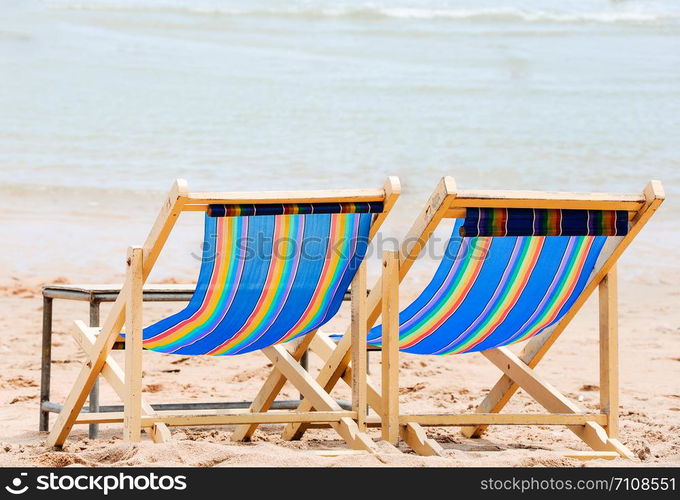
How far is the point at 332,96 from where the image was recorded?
19.5 metres

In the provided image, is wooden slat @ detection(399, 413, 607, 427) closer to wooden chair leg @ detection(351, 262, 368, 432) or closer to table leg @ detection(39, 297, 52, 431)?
wooden chair leg @ detection(351, 262, 368, 432)

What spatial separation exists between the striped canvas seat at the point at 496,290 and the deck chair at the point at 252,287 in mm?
242

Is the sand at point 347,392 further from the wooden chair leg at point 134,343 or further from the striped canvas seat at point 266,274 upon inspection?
the striped canvas seat at point 266,274

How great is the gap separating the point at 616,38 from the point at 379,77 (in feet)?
22.7

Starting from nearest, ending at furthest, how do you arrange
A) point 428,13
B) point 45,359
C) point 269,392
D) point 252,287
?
point 252,287
point 269,392
point 45,359
point 428,13

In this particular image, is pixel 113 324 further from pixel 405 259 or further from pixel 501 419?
pixel 501 419

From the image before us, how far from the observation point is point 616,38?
2530 cm

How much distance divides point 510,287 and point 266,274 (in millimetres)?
766

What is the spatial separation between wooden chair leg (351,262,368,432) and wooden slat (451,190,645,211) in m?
0.46

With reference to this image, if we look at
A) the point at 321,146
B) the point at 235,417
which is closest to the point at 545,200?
the point at 235,417
